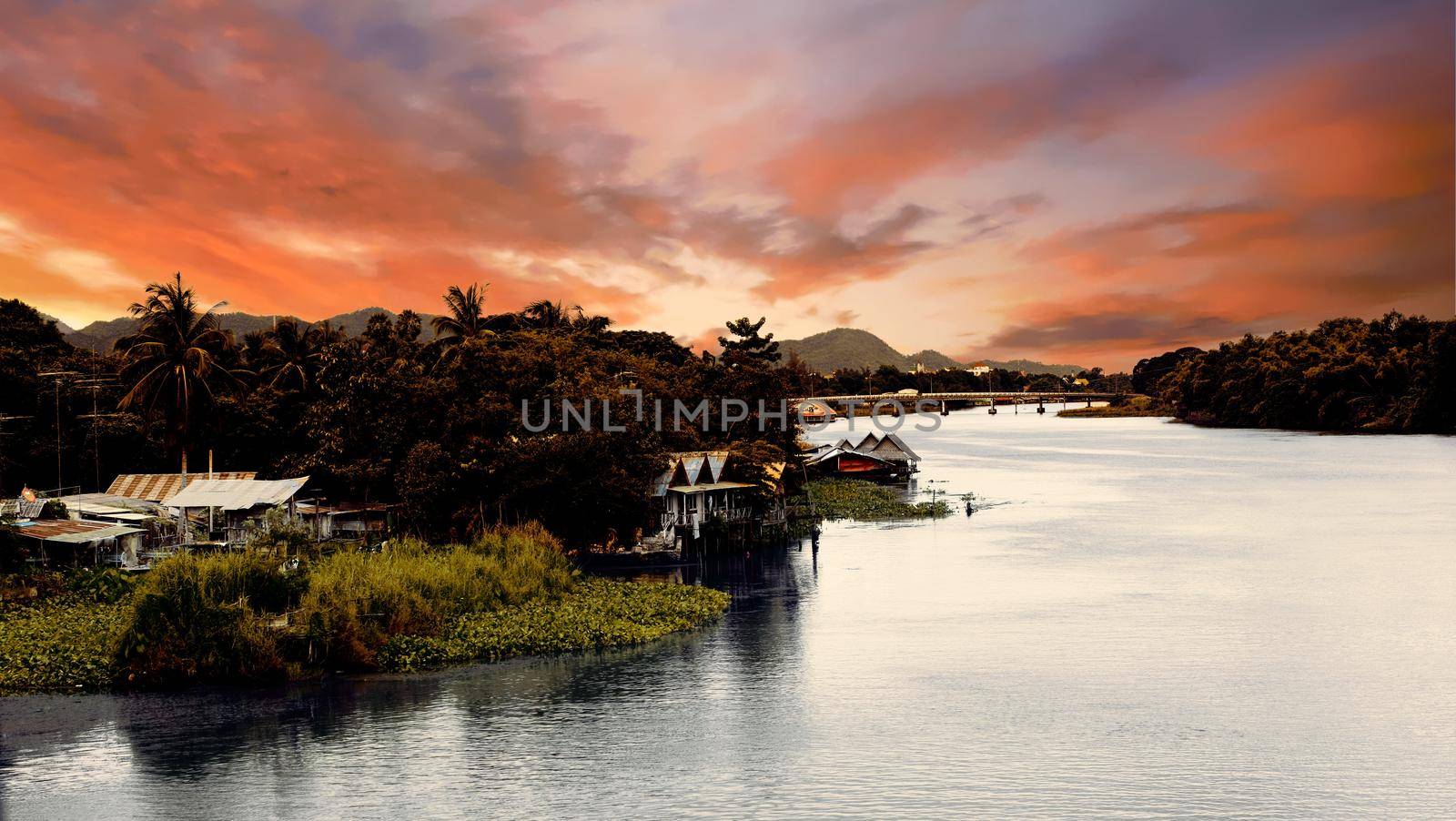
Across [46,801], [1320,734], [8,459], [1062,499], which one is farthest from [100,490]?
[1062,499]

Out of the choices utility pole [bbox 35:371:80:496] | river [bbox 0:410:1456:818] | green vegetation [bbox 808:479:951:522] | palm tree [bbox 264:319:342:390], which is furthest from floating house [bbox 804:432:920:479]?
utility pole [bbox 35:371:80:496]

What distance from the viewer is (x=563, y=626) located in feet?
109

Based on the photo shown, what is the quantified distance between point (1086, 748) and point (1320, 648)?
15.1 meters

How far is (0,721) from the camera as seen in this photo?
2533 centimetres

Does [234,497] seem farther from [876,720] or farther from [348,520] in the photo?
[876,720]

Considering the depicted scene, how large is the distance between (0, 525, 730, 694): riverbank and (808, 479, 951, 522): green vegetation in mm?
33583

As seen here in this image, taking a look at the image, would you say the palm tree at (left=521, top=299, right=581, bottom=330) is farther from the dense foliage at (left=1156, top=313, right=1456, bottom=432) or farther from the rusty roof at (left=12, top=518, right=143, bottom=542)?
the dense foliage at (left=1156, top=313, right=1456, bottom=432)

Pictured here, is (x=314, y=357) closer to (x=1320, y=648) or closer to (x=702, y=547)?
(x=702, y=547)

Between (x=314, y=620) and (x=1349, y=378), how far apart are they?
531ft

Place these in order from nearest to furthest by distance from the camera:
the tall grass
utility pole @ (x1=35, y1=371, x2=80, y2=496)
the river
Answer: the river, the tall grass, utility pole @ (x1=35, y1=371, x2=80, y2=496)

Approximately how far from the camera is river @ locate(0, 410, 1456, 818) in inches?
834

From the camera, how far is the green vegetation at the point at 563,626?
30.6 m

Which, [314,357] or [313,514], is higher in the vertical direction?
[314,357]

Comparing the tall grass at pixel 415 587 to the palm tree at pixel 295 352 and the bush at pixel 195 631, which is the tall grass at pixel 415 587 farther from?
the palm tree at pixel 295 352
